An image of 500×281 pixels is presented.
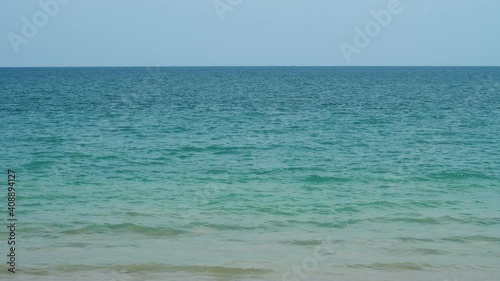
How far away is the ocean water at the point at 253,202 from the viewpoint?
12484 millimetres

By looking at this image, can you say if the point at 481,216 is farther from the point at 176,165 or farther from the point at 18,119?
the point at 18,119

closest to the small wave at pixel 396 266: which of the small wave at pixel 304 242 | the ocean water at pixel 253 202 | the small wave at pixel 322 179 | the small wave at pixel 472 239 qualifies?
the ocean water at pixel 253 202

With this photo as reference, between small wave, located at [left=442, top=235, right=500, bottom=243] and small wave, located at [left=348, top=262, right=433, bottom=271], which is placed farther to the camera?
small wave, located at [left=442, top=235, right=500, bottom=243]

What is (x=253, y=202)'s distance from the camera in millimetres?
17766

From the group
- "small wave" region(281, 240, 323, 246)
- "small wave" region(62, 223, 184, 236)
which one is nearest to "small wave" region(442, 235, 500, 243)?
"small wave" region(281, 240, 323, 246)

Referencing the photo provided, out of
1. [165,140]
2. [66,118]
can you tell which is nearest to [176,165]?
[165,140]

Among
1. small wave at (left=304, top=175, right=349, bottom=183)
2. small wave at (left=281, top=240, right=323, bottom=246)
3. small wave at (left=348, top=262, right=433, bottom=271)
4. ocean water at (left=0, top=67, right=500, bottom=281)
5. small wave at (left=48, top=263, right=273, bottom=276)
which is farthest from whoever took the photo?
small wave at (left=304, top=175, right=349, bottom=183)

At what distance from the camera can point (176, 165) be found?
23953 millimetres

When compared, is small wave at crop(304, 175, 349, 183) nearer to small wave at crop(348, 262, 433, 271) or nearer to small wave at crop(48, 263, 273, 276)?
small wave at crop(348, 262, 433, 271)

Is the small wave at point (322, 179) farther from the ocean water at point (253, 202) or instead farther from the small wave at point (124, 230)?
the small wave at point (124, 230)

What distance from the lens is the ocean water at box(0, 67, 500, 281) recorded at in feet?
41.0

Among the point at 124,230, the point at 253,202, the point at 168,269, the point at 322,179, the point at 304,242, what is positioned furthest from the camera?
the point at 322,179

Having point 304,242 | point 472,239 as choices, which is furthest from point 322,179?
point 472,239

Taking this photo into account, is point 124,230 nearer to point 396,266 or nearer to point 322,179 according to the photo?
point 396,266
